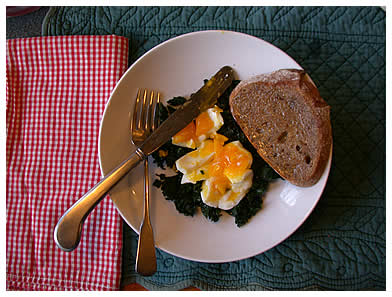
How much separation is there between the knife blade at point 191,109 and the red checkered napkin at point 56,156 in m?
0.30

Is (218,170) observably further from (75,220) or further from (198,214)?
(75,220)

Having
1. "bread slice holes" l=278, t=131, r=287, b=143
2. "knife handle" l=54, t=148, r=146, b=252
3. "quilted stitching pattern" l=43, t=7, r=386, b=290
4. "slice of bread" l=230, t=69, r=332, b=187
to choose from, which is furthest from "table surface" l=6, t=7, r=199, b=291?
"bread slice holes" l=278, t=131, r=287, b=143

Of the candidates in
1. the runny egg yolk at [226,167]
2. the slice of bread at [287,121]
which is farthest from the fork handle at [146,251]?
the slice of bread at [287,121]

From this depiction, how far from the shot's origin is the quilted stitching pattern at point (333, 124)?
128cm

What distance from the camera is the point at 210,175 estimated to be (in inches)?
45.6

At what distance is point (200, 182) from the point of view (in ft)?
3.93

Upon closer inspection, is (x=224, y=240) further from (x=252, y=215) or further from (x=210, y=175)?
(x=210, y=175)

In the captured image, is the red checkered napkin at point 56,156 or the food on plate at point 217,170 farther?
the red checkered napkin at point 56,156

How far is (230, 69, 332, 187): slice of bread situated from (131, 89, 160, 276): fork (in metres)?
0.32

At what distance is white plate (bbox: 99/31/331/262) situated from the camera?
3.86ft

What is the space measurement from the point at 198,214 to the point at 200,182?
0.43 ft

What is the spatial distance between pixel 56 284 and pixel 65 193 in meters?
0.38

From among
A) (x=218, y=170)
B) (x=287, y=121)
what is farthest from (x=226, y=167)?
(x=287, y=121)

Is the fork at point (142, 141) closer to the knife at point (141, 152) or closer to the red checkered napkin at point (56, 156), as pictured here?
the knife at point (141, 152)
